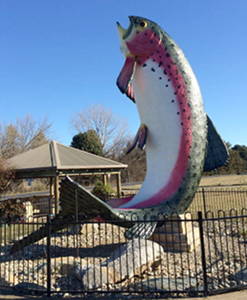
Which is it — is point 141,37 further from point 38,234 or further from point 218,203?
point 218,203

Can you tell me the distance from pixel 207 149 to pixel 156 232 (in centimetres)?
225

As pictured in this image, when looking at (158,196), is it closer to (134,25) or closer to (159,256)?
(159,256)

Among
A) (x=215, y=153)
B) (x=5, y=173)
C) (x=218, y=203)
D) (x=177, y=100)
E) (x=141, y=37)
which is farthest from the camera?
(x=218, y=203)

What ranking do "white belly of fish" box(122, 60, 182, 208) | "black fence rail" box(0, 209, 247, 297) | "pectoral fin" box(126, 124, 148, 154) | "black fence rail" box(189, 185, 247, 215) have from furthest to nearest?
"black fence rail" box(189, 185, 247, 215), "pectoral fin" box(126, 124, 148, 154), "white belly of fish" box(122, 60, 182, 208), "black fence rail" box(0, 209, 247, 297)

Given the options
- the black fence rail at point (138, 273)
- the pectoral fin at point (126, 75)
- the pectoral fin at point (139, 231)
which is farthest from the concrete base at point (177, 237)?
the pectoral fin at point (126, 75)

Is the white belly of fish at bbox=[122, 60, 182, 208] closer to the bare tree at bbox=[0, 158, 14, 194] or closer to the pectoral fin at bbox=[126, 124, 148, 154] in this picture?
the pectoral fin at bbox=[126, 124, 148, 154]

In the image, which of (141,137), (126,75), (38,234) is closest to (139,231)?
(38,234)

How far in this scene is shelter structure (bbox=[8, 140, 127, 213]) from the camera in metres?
14.8

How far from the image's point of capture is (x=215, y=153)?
7.62 meters

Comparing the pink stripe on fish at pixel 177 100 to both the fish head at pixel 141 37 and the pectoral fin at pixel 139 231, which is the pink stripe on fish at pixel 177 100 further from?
the pectoral fin at pixel 139 231

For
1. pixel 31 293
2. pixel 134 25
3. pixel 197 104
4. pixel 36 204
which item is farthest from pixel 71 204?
pixel 36 204

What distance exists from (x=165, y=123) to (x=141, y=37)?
6.83 feet

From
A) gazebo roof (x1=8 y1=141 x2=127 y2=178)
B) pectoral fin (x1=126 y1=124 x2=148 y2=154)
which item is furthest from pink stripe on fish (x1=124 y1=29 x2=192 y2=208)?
gazebo roof (x1=8 y1=141 x2=127 y2=178)

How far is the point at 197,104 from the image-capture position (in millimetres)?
7223
